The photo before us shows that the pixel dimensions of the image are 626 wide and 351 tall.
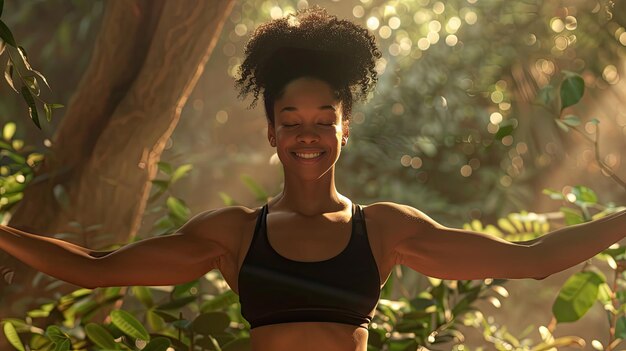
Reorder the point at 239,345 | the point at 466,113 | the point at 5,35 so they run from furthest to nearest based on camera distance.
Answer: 1. the point at 466,113
2. the point at 239,345
3. the point at 5,35

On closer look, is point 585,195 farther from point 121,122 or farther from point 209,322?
point 121,122

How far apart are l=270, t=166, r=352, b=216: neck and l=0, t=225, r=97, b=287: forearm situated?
19.4 inches

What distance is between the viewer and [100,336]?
2.83m

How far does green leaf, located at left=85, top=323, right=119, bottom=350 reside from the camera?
2830mm

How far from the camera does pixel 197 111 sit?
37.6ft

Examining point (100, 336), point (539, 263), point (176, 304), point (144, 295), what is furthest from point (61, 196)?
point (539, 263)

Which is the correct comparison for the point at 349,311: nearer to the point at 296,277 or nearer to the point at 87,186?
the point at 296,277

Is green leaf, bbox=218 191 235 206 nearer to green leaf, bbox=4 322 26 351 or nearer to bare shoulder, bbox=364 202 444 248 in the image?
green leaf, bbox=4 322 26 351

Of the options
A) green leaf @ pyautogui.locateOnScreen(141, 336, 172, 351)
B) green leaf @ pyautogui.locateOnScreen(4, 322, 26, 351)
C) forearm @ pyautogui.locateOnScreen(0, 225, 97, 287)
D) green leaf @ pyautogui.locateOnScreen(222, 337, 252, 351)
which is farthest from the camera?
green leaf @ pyautogui.locateOnScreen(222, 337, 252, 351)

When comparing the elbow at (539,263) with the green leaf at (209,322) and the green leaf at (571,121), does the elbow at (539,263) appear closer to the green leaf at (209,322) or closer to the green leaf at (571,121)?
the green leaf at (571,121)

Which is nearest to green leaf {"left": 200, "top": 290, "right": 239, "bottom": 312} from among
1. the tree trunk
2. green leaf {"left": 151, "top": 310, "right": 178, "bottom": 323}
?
green leaf {"left": 151, "top": 310, "right": 178, "bottom": 323}

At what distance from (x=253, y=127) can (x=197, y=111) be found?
69cm

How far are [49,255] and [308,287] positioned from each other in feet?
1.91

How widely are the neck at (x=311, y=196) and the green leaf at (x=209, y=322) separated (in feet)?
2.37
